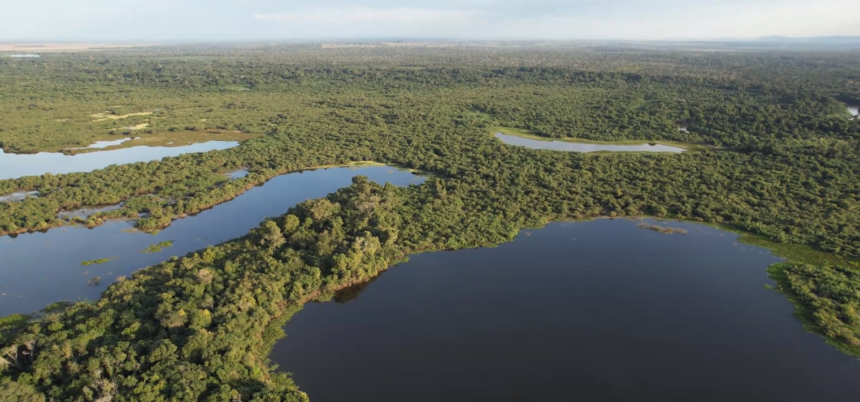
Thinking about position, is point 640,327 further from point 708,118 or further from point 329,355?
point 708,118

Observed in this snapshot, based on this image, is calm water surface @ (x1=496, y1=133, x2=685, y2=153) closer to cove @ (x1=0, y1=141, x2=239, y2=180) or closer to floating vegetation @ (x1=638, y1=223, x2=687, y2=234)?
floating vegetation @ (x1=638, y1=223, x2=687, y2=234)

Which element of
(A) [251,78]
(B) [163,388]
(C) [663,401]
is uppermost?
(A) [251,78]

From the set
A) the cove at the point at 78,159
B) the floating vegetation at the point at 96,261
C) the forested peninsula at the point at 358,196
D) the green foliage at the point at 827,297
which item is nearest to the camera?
the forested peninsula at the point at 358,196

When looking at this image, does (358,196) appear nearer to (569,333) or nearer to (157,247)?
(157,247)

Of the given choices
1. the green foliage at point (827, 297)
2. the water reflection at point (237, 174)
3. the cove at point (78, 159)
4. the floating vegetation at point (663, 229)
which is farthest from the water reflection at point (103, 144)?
the green foliage at point (827, 297)

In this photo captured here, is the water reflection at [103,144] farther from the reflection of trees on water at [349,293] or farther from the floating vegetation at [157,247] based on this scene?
the reflection of trees on water at [349,293]

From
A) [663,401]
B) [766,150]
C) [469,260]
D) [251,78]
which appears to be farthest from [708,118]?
[251,78]
